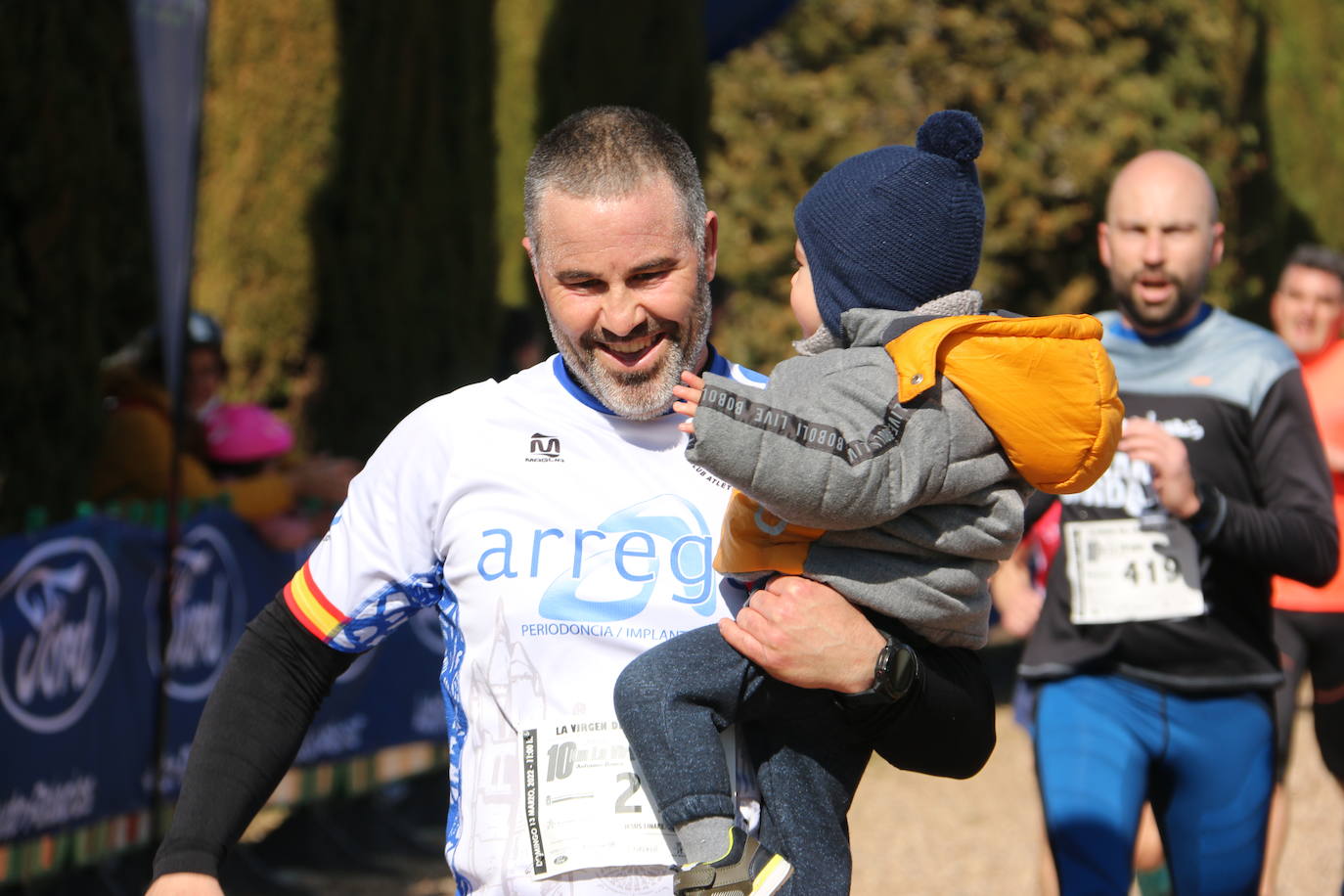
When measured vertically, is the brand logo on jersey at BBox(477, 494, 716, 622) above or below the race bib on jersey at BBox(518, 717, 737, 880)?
above

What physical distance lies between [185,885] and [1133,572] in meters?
2.62

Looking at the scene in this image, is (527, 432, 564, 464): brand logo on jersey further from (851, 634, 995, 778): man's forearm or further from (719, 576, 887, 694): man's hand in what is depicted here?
(851, 634, 995, 778): man's forearm

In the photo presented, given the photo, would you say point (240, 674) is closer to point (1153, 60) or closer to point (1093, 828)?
point (1093, 828)

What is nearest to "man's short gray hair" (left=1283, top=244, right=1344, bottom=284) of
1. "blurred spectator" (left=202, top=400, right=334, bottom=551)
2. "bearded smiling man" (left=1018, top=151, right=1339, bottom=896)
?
"bearded smiling man" (left=1018, top=151, right=1339, bottom=896)

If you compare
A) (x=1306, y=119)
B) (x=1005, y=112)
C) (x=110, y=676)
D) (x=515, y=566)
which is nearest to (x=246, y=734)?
(x=515, y=566)

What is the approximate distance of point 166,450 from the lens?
6.59 metres

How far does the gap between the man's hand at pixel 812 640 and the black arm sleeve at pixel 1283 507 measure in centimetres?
190

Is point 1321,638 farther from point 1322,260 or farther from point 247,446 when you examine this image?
point 247,446

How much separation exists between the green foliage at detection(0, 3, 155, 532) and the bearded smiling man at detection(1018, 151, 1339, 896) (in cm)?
372

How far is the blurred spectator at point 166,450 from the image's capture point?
6609 mm

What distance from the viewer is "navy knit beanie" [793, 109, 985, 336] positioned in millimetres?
2525

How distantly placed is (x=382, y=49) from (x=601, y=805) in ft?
25.4

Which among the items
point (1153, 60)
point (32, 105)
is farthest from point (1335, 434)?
point (1153, 60)

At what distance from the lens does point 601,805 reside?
8.04 feet
